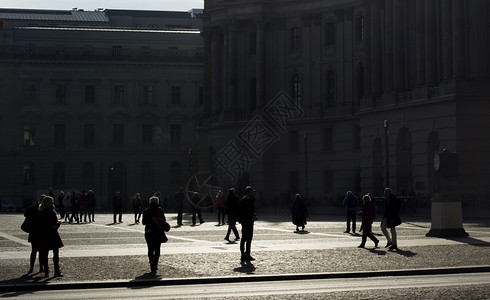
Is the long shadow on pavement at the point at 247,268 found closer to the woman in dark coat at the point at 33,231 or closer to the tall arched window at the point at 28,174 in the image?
the woman in dark coat at the point at 33,231

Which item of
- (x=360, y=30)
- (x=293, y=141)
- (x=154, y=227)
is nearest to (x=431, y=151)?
(x=360, y=30)

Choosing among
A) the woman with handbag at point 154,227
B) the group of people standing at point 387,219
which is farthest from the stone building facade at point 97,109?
the woman with handbag at point 154,227

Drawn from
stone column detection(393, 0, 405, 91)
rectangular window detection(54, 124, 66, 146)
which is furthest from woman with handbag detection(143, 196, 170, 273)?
rectangular window detection(54, 124, 66, 146)

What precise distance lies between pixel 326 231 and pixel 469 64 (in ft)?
92.7

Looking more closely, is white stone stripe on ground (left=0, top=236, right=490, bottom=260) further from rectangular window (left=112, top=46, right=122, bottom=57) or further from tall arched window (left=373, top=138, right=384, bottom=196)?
rectangular window (left=112, top=46, right=122, bottom=57)

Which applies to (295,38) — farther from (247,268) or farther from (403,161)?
(247,268)

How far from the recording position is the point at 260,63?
320ft

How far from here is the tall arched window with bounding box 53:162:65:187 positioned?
392 ft

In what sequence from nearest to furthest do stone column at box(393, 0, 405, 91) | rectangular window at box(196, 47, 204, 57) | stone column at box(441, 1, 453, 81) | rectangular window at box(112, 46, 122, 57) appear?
stone column at box(441, 1, 453, 81) → stone column at box(393, 0, 405, 91) → rectangular window at box(112, 46, 122, 57) → rectangular window at box(196, 47, 204, 57)

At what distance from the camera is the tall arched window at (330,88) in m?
93.4

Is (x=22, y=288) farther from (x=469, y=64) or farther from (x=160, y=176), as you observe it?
(x=160, y=176)

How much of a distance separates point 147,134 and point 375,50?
45.9 m

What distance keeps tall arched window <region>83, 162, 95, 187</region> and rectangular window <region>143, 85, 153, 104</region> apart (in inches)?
385

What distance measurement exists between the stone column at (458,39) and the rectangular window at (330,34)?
2399cm
